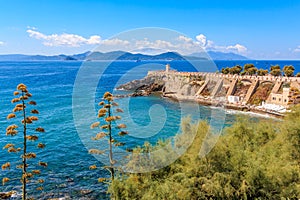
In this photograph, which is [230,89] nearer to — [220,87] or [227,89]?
[227,89]

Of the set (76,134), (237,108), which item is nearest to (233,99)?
(237,108)

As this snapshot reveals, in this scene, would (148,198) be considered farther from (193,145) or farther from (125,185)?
(193,145)

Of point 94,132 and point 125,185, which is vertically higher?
point 125,185

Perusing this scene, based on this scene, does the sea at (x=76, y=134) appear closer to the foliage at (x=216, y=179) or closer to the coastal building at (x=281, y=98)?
the foliage at (x=216, y=179)

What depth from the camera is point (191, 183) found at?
1330 centimetres

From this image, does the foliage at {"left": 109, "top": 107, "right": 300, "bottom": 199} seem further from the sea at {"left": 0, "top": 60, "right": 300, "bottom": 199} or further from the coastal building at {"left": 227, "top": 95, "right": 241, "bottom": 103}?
the coastal building at {"left": 227, "top": 95, "right": 241, "bottom": 103}

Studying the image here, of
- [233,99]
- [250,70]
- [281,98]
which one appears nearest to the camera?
[281,98]

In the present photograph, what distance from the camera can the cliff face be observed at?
55781 mm

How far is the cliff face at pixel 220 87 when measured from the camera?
55.8 m

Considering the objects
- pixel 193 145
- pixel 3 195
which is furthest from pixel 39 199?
pixel 193 145

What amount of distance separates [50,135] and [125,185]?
76.3ft

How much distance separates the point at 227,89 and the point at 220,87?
304cm

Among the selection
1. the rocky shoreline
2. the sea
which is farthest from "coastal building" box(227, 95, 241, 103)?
the sea

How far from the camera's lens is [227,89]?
6462cm
